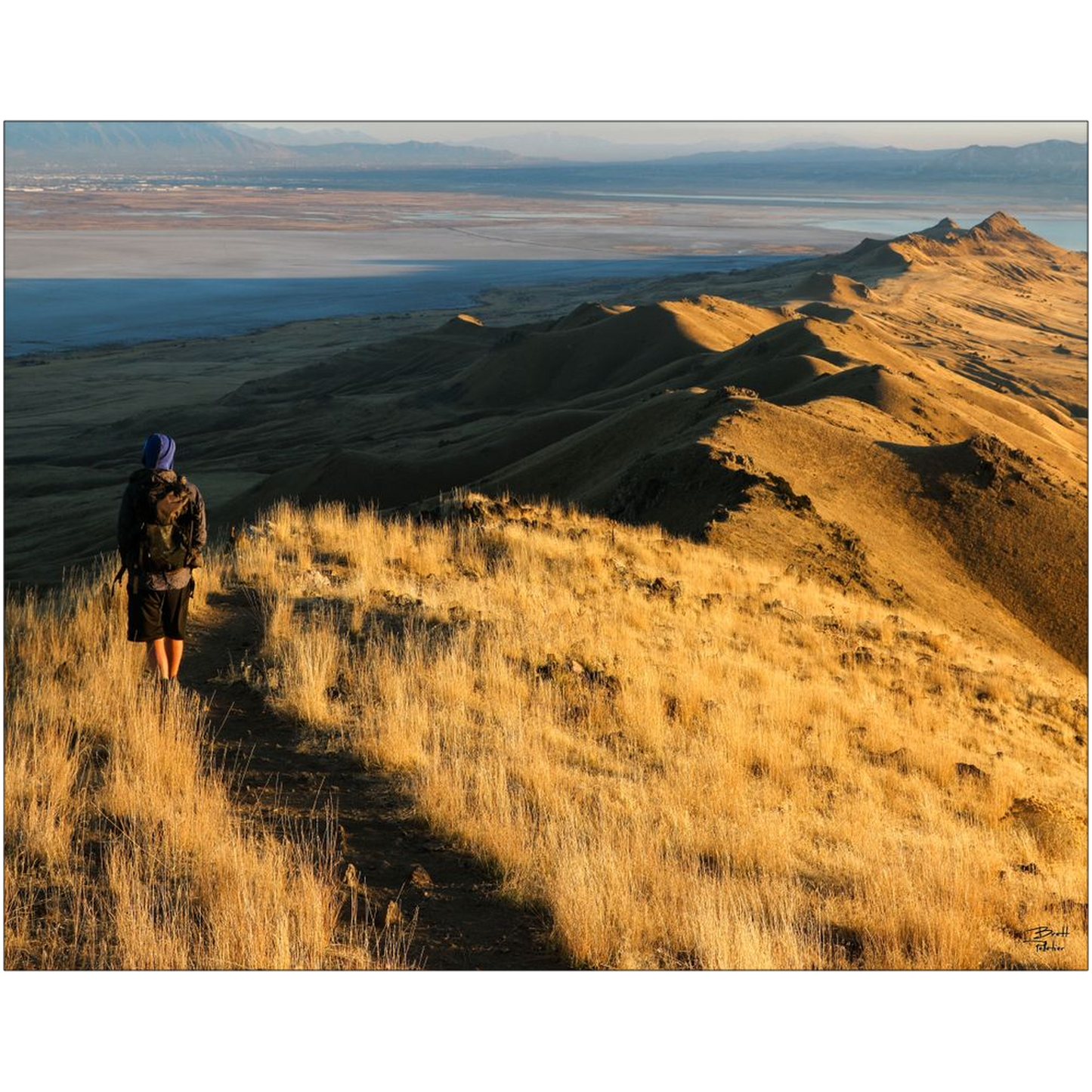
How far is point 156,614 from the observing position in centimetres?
739

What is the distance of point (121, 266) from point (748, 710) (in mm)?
182060

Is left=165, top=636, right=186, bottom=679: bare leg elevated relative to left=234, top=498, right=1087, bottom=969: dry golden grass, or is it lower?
elevated

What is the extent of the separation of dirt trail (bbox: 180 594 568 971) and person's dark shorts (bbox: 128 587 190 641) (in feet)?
2.08

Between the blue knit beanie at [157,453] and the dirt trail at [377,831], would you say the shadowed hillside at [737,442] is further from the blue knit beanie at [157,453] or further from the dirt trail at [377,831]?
the blue knit beanie at [157,453]

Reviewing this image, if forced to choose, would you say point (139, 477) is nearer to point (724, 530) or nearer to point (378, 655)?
point (378, 655)

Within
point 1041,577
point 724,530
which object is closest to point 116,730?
point 724,530

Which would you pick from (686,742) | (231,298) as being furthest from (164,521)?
(231,298)

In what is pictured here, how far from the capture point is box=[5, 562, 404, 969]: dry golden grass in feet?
15.0

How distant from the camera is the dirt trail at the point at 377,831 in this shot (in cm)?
497

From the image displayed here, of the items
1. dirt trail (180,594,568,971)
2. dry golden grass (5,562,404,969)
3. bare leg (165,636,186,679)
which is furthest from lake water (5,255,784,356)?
dry golden grass (5,562,404,969)

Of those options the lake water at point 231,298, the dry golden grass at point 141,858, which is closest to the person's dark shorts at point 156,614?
the dry golden grass at point 141,858

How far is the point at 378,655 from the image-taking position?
27.6 feet
